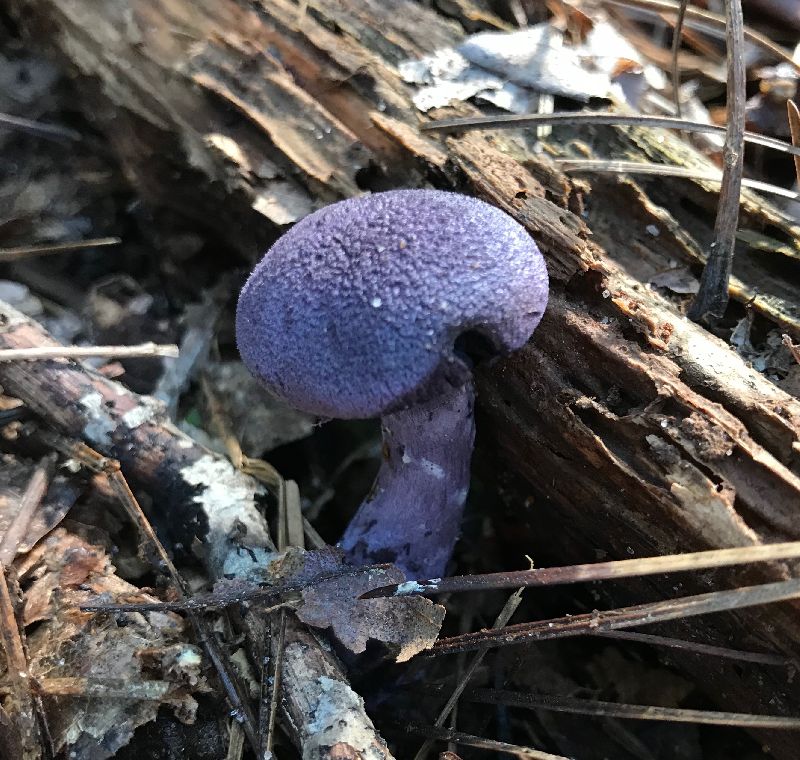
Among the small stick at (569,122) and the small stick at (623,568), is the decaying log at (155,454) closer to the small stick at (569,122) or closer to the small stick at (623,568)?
the small stick at (623,568)

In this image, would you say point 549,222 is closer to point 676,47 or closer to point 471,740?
point 676,47

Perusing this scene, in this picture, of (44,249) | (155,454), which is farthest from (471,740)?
(44,249)

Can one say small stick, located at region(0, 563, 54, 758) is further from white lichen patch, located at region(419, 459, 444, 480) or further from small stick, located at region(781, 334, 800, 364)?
small stick, located at region(781, 334, 800, 364)

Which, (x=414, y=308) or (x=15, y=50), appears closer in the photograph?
(x=414, y=308)

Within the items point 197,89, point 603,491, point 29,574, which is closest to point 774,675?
point 603,491

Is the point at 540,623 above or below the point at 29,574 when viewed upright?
above

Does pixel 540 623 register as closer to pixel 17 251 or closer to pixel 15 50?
pixel 17 251

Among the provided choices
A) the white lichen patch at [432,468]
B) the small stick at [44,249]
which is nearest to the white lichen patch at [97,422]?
the small stick at [44,249]
